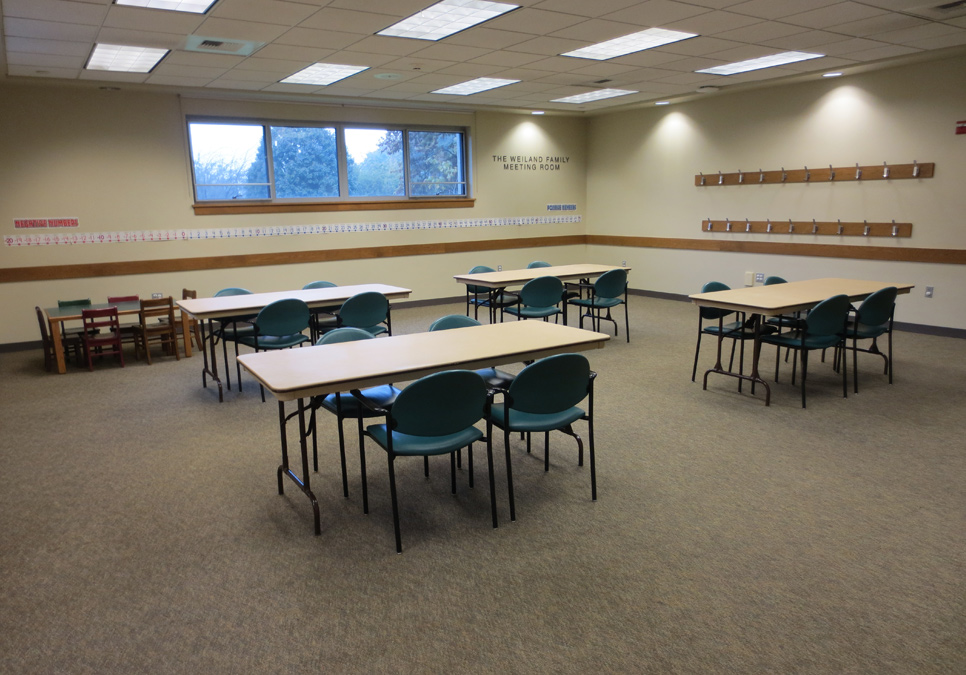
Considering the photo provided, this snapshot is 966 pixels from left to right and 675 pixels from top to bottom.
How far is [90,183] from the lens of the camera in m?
6.93

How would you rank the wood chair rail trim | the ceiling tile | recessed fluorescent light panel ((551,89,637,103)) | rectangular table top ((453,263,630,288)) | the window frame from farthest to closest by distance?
1. recessed fluorescent light panel ((551,89,637,103))
2. the window frame
3. the wood chair rail trim
4. rectangular table top ((453,263,630,288))
5. the ceiling tile

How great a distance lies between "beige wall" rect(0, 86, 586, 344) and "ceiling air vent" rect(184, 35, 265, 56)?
7.57 ft

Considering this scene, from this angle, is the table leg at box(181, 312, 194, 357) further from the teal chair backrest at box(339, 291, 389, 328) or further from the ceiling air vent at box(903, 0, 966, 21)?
the ceiling air vent at box(903, 0, 966, 21)

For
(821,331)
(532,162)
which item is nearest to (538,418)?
(821,331)

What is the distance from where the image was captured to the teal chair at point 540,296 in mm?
6125

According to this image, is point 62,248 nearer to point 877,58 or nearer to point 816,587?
point 816,587

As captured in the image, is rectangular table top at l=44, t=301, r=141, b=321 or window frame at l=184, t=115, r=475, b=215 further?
window frame at l=184, t=115, r=475, b=215

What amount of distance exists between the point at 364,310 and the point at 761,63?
4877mm

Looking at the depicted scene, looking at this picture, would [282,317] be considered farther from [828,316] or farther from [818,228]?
[818,228]

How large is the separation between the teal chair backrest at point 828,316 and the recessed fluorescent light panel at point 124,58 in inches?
219

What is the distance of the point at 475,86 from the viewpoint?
24.5ft

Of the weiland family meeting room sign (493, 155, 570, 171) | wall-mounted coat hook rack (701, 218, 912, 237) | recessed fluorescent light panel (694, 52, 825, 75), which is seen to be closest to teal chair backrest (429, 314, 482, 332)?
recessed fluorescent light panel (694, 52, 825, 75)

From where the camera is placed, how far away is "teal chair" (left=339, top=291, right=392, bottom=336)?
16.7 feet

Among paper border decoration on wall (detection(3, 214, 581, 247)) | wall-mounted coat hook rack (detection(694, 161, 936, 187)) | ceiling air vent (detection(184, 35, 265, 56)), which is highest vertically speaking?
ceiling air vent (detection(184, 35, 265, 56))
